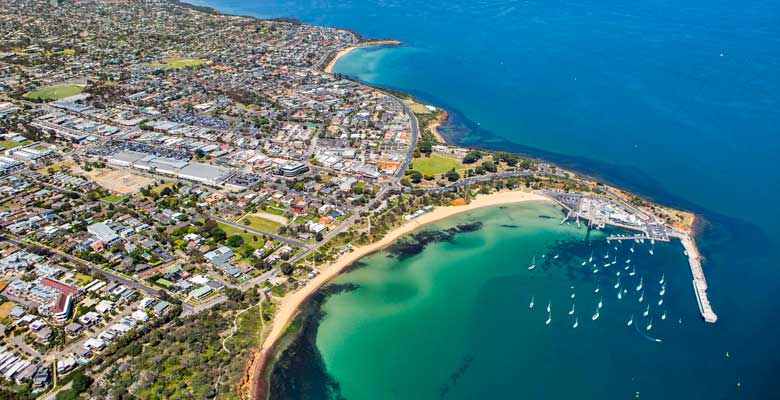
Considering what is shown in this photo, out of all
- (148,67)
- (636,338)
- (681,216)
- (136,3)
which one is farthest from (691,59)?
(136,3)

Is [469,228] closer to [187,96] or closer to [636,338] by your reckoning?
[636,338]

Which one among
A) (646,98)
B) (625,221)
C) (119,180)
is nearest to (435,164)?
(625,221)

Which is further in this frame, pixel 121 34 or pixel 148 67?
pixel 121 34

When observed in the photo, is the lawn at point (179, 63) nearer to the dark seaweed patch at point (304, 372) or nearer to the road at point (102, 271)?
the road at point (102, 271)

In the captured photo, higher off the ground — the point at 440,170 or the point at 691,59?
the point at 691,59

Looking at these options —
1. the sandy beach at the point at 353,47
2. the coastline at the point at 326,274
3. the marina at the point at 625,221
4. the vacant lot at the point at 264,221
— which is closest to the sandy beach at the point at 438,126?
the coastline at the point at 326,274

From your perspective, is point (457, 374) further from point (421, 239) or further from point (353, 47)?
point (353, 47)
